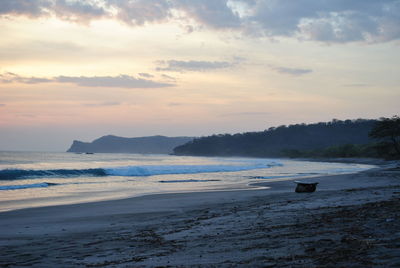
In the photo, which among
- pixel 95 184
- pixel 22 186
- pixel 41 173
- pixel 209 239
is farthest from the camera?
pixel 41 173

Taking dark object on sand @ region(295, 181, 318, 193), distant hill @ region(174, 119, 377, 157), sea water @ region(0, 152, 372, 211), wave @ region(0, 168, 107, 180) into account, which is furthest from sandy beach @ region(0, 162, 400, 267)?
distant hill @ region(174, 119, 377, 157)

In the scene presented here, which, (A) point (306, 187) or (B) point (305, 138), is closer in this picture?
(A) point (306, 187)

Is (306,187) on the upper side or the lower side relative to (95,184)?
upper

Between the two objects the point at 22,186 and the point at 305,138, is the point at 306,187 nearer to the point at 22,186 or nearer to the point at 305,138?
the point at 22,186

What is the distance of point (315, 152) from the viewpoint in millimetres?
121375

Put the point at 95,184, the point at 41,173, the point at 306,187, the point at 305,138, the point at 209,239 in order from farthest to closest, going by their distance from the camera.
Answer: the point at 305,138 < the point at 41,173 < the point at 95,184 < the point at 306,187 < the point at 209,239

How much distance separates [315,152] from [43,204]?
114219 millimetres

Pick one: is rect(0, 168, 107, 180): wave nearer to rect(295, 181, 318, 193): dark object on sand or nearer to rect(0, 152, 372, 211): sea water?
rect(0, 152, 372, 211): sea water

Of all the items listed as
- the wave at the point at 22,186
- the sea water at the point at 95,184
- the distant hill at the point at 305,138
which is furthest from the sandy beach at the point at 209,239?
the distant hill at the point at 305,138

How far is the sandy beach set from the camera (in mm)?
5504

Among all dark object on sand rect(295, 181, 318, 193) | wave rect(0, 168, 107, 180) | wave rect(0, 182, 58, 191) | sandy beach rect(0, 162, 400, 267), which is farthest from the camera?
wave rect(0, 168, 107, 180)

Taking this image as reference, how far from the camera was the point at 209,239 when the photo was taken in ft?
24.1

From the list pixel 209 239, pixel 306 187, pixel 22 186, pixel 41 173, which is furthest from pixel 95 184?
pixel 209 239

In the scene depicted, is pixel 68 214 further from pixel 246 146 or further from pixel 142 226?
pixel 246 146
